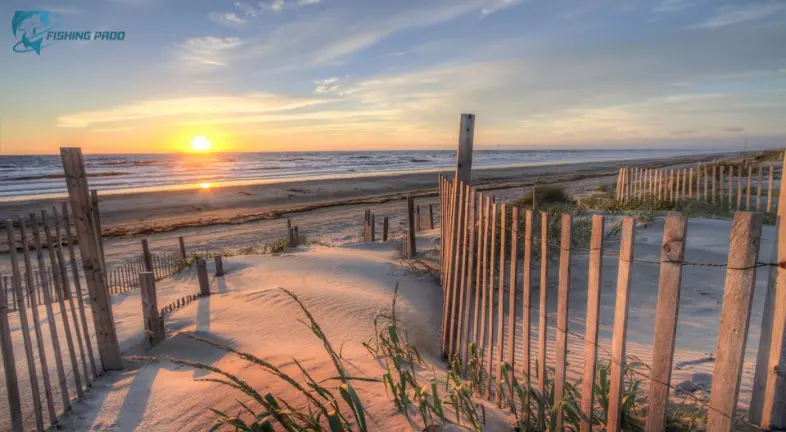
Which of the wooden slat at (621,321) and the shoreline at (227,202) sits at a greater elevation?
the wooden slat at (621,321)

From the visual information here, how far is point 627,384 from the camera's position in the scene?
123 inches

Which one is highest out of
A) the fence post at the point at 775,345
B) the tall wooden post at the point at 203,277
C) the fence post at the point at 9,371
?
the fence post at the point at 775,345

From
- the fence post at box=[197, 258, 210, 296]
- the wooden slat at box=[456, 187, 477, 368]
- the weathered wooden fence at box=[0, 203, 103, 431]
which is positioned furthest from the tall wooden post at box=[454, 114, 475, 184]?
the fence post at box=[197, 258, 210, 296]

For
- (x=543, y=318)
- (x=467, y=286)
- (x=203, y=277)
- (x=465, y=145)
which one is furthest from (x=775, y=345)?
(x=203, y=277)

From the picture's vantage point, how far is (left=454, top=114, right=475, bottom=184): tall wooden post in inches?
194

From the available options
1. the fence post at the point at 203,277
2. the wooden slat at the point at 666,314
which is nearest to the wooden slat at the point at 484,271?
the wooden slat at the point at 666,314

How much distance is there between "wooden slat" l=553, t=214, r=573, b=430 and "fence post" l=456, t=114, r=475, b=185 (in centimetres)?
265

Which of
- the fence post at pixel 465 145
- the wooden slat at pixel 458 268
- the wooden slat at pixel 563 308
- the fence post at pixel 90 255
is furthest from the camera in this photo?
the fence post at pixel 465 145

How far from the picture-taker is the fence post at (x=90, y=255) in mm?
3520

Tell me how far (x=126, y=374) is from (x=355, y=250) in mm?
6078

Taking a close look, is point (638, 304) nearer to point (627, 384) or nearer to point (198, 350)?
point (627, 384)

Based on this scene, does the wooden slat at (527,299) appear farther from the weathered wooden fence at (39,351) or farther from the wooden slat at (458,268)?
the weathered wooden fence at (39,351)

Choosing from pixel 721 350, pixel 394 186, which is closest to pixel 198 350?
pixel 721 350

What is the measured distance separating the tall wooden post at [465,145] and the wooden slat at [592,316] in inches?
112
